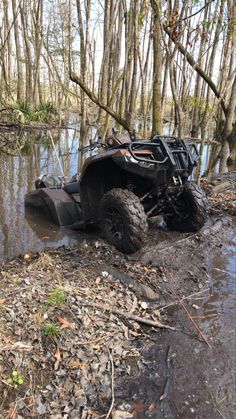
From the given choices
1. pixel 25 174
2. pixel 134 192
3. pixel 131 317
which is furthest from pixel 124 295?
pixel 25 174

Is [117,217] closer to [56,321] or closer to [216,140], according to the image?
[56,321]

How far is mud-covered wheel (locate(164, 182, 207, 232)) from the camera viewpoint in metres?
5.11

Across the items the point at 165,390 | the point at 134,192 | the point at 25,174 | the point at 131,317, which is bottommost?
the point at 165,390

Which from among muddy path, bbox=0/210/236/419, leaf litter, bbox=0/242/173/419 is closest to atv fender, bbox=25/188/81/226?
muddy path, bbox=0/210/236/419

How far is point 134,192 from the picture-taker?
200 inches

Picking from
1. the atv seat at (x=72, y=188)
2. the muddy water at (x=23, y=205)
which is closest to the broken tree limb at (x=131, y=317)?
the muddy water at (x=23, y=205)

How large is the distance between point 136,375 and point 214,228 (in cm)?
318

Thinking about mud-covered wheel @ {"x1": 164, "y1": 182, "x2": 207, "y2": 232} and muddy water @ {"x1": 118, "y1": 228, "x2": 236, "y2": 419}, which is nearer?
muddy water @ {"x1": 118, "y1": 228, "x2": 236, "y2": 419}

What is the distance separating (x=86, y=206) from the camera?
17.5 ft

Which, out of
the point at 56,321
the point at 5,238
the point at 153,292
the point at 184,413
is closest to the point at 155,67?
the point at 5,238

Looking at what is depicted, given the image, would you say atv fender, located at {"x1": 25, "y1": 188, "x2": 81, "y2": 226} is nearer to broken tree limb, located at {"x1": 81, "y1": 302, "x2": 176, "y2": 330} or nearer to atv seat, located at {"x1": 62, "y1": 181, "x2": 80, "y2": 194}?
atv seat, located at {"x1": 62, "y1": 181, "x2": 80, "y2": 194}

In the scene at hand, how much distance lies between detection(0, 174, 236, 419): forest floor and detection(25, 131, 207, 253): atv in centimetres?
46

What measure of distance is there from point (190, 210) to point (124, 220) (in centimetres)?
121

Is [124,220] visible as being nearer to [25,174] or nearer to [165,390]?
[165,390]
